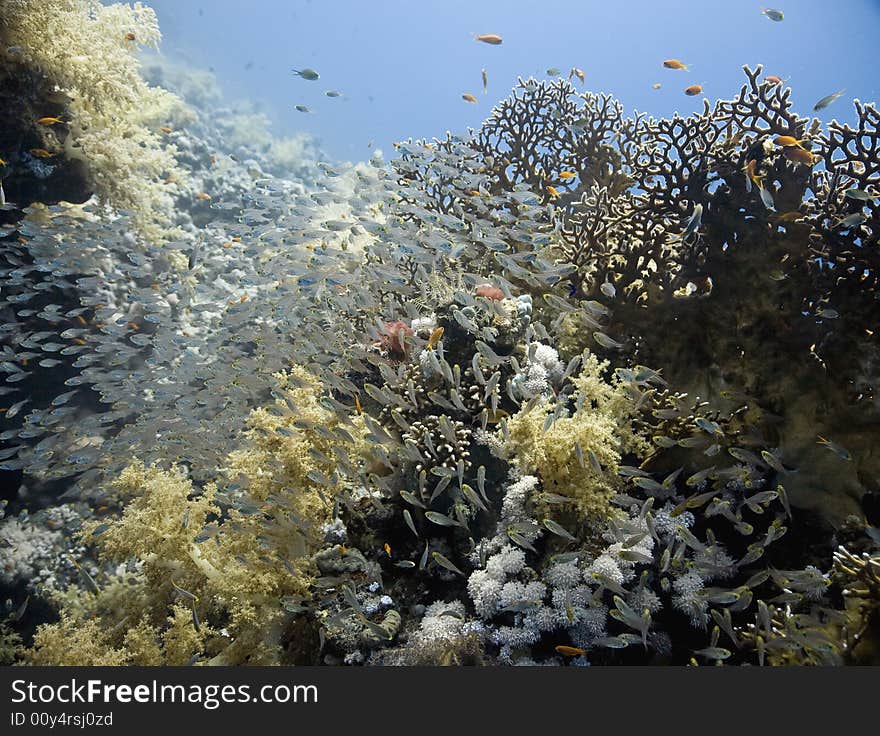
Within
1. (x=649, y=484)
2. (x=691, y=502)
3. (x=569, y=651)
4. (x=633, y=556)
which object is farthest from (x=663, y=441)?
(x=569, y=651)

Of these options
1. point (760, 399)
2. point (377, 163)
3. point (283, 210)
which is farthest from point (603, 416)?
point (283, 210)

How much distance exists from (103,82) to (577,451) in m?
10.8

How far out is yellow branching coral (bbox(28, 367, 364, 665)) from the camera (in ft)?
15.5

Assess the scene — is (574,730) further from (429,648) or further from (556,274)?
(556,274)

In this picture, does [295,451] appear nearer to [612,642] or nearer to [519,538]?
[519,538]

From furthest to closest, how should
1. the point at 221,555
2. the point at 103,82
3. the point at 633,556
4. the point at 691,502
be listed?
the point at 103,82 < the point at 221,555 < the point at 691,502 < the point at 633,556

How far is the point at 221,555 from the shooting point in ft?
16.8

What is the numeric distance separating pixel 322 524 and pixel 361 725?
1.91 metres

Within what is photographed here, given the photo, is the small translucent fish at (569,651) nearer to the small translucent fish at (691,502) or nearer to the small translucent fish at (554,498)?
the small translucent fish at (554,498)

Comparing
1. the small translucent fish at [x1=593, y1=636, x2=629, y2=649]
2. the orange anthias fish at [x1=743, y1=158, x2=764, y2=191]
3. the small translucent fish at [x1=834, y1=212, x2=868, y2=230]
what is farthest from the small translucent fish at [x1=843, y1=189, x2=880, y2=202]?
the small translucent fish at [x1=593, y1=636, x2=629, y2=649]

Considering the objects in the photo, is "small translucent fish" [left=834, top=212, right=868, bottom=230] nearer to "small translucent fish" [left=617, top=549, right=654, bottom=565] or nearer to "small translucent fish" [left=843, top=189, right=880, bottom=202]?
"small translucent fish" [left=843, top=189, right=880, bottom=202]

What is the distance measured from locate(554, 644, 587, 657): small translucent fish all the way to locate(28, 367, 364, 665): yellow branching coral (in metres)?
2.26

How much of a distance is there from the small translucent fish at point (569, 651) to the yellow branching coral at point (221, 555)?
226 centimetres

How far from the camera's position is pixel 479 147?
10.0 meters
